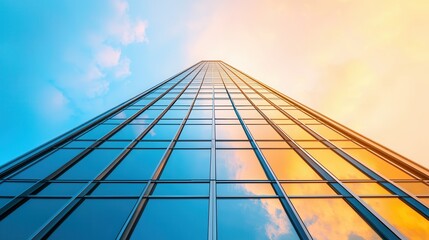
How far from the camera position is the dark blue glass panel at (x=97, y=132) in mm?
10273

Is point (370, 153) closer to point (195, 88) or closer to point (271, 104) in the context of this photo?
point (271, 104)

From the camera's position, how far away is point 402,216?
6.10 metres

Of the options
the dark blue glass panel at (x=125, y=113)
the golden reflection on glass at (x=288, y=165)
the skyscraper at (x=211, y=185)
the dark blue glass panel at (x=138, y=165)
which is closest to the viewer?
the skyscraper at (x=211, y=185)

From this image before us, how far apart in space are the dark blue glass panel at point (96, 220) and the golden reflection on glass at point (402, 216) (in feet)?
21.2

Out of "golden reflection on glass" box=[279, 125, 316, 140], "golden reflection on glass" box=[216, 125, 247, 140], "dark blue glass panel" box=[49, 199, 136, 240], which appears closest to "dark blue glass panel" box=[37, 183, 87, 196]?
"dark blue glass panel" box=[49, 199, 136, 240]

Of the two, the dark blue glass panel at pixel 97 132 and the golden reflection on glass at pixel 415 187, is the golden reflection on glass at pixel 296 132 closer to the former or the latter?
the golden reflection on glass at pixel 415 187

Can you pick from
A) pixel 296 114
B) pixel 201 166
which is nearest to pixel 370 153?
pixel 296 114

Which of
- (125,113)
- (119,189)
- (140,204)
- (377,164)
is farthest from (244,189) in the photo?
(125,113)

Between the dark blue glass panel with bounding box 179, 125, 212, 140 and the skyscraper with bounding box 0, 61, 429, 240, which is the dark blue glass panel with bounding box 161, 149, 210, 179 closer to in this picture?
the skyscraper with bounding box 0, 61, 429, 240

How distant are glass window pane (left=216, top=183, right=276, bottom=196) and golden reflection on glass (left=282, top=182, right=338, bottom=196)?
1.60 feet

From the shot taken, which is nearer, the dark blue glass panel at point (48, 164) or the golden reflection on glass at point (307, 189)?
the golden reflection on glass at point (307, 189)

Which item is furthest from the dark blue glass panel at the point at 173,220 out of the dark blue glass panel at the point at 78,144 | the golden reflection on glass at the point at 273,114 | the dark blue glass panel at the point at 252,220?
the golden reflection on glass at the point at 273,114

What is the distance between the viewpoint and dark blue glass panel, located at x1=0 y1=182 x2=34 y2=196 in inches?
265

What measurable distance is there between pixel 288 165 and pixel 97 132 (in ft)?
27.1
